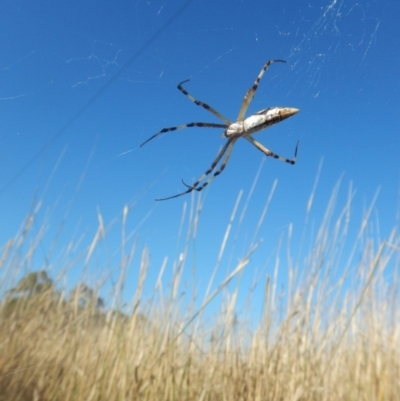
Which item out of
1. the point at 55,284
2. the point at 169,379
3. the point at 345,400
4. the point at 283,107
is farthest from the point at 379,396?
the point at 55,284

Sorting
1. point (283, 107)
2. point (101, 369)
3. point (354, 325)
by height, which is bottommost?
point (101, 369)

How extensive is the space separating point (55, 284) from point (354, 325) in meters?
2.02

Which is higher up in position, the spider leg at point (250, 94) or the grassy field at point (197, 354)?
the spider leg at point (250, 94)

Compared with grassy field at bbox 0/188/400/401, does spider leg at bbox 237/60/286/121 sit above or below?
above

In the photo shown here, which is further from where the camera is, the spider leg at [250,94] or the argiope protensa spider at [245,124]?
the spider leg at [250,94]

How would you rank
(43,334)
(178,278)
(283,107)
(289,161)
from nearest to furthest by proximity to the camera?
(283,107) < (178,278) < (289,161) < (43,334)

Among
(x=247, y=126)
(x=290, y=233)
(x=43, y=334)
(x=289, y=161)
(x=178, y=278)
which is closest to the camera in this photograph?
(x=247, y=126)

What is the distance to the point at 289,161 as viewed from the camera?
9.41ft

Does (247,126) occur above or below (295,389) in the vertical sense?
above

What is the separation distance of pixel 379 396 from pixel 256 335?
81 cm

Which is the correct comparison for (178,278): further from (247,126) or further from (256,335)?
(247,126)

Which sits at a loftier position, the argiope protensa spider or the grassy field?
the argiope protensa spider

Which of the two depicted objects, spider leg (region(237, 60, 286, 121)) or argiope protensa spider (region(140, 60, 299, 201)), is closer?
argiope protensa spider (region(140, 60, 299, 201))

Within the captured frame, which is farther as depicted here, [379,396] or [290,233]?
[290,233]
